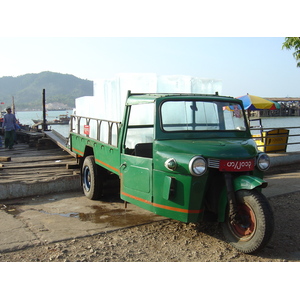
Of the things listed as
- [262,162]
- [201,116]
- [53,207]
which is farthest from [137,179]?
[53,207]

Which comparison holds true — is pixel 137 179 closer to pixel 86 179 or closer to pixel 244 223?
pixel 244 223

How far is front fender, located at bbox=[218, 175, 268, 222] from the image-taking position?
14.5ft

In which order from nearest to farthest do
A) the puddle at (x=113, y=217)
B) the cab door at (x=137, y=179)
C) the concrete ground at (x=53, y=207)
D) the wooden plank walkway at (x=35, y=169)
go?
the cab door at (x=137, y=179) < the concrete ground at (x=53, y=207) < the puddle at (x=113, y=217) < the wooden plank walkway at (x=35, y=169)

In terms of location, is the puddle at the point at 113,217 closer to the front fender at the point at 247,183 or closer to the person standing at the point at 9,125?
the front fender at the point at 247,183

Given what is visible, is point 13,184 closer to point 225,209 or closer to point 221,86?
point 225,209

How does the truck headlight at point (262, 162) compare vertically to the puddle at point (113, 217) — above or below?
above

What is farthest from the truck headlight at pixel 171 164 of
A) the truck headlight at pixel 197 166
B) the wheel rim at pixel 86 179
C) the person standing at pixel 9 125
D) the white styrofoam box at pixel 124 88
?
the person standing at pixel 9 125

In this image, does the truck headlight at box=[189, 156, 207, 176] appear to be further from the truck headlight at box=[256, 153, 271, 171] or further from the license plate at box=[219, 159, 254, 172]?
the truck headlight at box=[256, 153, 271, 171]

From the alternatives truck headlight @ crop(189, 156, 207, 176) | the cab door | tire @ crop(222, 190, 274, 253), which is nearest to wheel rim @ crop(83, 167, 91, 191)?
the cab door

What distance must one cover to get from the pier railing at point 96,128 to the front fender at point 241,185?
210 cm

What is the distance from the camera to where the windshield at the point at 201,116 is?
5.37 metres

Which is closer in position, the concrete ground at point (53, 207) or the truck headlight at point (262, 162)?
the truck headlight at point (262, 162)

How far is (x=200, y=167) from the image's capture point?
4.51m
